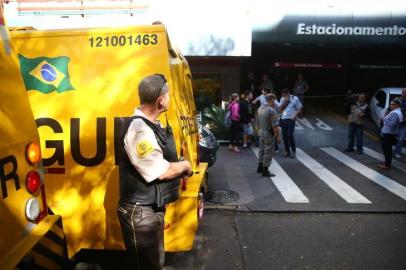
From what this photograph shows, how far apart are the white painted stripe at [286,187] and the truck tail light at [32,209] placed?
473 cm

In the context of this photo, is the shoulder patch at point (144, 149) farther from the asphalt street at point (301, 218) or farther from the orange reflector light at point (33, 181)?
the asphalt street at point (301, 218)

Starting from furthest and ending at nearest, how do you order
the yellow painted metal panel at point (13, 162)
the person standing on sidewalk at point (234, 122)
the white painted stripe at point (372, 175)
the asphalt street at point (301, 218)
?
1. the person standing on sidewalk at point (234, 122)
2. the white painted stripe at point (372, 175)
3. the asphalt street at point (301, 218)
4. the yellow painted metal panel at point (13, 162)

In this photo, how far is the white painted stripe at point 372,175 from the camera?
7182 millimetres

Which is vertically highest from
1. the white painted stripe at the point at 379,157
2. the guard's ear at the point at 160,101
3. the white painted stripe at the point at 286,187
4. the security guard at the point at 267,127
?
the guard's ear at the point at 160,101

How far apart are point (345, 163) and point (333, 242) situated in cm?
500

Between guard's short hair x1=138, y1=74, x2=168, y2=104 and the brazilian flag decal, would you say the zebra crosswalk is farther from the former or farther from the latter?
guard's short hair x1=138, y1=74, x2=168, y2=104

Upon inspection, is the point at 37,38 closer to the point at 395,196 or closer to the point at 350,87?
the point at 395,196

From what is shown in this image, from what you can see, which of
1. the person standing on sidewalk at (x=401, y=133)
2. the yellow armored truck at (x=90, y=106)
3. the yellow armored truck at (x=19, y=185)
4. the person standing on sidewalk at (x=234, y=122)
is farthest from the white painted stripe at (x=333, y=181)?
the yellow armored truck at (x=19, y=185)

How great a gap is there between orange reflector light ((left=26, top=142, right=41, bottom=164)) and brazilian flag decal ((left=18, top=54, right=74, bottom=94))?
3.67ft

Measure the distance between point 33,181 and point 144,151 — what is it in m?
0.74

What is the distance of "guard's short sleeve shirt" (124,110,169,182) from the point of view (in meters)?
2.53

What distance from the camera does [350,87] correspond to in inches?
855

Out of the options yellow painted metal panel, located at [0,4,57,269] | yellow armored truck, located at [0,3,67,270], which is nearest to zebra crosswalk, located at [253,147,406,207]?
yellow armored truck, located at [0,3,67,270]

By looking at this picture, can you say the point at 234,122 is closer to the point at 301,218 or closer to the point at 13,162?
the point at 301,218
